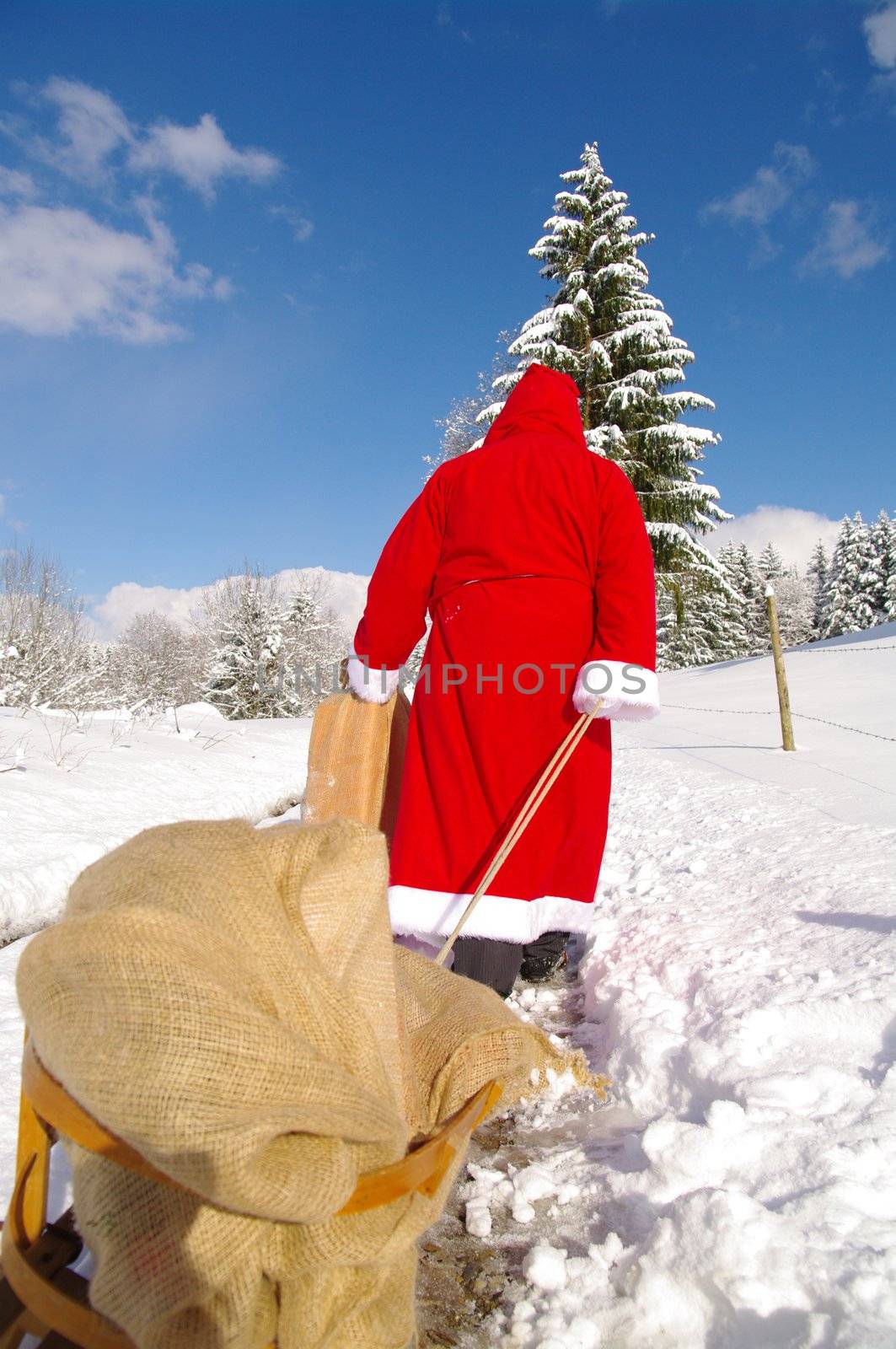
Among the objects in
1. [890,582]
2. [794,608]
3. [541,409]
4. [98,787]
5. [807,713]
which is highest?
[794,608]

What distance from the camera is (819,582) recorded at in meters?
48.8

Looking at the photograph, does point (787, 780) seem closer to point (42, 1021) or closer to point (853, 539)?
point (42, 1021)

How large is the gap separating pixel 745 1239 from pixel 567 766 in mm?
1409

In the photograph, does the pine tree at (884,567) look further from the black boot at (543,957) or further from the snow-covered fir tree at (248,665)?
the black boot at (543,957)

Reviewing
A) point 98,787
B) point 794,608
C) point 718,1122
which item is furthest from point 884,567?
point 718,1122

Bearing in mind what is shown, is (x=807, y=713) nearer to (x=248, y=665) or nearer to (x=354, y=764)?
(x=354, y=764)

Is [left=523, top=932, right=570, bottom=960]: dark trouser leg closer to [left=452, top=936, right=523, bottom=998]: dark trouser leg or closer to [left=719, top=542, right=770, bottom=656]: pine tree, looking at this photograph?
[left=452, top=936, right=523, bottom=998]: dark trouser leg

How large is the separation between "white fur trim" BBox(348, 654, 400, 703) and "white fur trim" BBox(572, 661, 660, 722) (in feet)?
2.53

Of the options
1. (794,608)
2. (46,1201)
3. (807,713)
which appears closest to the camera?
(46,1201)

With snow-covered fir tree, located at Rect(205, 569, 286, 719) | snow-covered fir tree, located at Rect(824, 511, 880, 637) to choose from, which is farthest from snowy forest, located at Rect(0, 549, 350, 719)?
snow-covered fir tree, located at Rect(824, 511, 880, 637)

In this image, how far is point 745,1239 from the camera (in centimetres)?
130

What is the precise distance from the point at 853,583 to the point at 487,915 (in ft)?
143

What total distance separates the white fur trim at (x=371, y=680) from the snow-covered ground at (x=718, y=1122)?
4.08ft

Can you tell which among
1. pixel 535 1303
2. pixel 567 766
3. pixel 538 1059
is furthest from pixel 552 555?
pixel 535 1303
